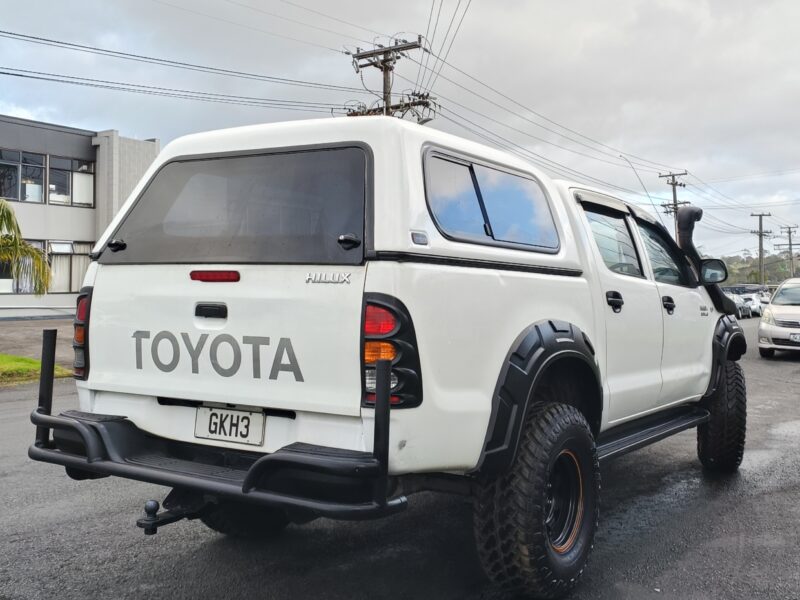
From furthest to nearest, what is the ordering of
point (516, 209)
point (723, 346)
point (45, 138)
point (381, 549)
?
point (45, 138), point (723, 346), point (381, 549), point (516, 209)

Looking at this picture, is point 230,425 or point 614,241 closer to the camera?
point 230,425

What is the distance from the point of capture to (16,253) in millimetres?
12539

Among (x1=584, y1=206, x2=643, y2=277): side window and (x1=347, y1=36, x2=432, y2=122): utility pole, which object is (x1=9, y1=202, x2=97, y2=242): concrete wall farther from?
(x1=584, y1=206, x2=643, y2=277): side window

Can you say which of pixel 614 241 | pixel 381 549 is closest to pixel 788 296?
pixel 614 241

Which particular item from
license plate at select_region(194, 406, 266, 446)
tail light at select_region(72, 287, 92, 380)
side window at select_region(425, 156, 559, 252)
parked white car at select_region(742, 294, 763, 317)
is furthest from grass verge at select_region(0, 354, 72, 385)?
parked white car at select_region(742, 294, 763, 317)

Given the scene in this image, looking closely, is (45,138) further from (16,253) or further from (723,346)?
(723,346)

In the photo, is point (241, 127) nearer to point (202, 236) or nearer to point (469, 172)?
point (202, 236)

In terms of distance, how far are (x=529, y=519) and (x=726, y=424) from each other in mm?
3057

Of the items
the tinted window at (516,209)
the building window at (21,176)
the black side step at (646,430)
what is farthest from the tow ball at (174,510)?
the building window at (21,176)

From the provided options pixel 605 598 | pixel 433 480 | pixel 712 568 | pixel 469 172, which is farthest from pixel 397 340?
pixel 712 568

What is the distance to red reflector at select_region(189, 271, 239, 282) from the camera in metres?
3.20

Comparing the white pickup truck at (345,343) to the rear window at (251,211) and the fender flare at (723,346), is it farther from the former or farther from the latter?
the fender flare at (723,346)

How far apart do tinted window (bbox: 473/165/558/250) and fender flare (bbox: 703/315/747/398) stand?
2315mm

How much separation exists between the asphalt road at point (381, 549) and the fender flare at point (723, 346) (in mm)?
781
